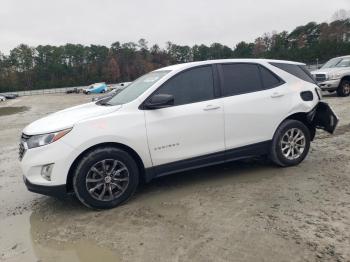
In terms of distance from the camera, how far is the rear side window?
216 inches

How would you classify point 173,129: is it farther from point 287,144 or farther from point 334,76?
point 334,76

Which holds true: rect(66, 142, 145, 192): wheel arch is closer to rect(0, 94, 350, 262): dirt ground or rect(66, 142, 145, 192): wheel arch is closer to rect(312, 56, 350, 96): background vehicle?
rect(0, 94, 350, 262): dirt ground

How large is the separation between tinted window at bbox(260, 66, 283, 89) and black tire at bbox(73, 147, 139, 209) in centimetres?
237

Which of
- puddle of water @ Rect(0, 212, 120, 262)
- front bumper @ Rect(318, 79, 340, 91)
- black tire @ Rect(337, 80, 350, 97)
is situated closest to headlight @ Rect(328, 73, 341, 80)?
front bumper @ Rect(318, 79, 340, 91)

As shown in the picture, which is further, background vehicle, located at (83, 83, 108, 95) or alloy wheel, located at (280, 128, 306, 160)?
background vehicle, located at (83, 83, 108, 95)

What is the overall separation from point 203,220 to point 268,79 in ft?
8.41

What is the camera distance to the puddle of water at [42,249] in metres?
3.26

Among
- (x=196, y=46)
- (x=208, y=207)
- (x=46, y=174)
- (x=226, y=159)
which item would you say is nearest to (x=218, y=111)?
(x=226, y=159)

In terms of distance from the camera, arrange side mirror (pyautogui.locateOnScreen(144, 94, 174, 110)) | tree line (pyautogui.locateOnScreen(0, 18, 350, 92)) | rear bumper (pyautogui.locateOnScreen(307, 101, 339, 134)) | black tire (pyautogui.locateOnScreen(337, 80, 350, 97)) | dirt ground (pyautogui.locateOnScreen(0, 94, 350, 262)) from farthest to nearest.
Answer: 1. tree line (pyautogui.locateOnScreen(0, 18, 350, 92))
2. black tire (pyautogui.locateOnScreen(337, 80, 350, 97))
3. rear bumper (pyautogui.locateOnScreen(307, 101, 339, 134))
4. side mirror (pyautogui.locateOnScreen(144, 94, 174, 110))
5. dirt ground (pyautogui.locateOnScreen(0, 94, 350, 262))

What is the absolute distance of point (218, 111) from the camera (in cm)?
475

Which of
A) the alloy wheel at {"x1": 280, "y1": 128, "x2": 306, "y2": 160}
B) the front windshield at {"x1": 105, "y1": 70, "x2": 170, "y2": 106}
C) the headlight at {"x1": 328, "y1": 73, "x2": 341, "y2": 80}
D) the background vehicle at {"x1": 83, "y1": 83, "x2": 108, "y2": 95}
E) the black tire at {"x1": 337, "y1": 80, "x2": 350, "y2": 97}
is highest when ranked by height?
the front windshield at {"x1": 105, "y1": 70, "x2": 170, "y2": 106}

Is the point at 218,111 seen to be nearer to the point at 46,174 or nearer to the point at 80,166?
the point at 80,166

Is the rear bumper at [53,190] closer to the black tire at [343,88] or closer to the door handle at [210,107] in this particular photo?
the door handle at [210,107]

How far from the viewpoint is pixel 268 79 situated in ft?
17.4
